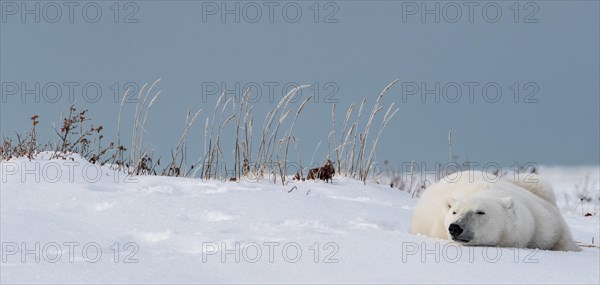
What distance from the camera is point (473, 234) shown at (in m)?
4.65

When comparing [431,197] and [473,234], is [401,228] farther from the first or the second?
[473,234]

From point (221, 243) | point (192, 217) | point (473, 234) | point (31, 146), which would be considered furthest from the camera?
point (31, 146)

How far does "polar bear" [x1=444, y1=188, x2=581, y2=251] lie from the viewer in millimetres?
4668

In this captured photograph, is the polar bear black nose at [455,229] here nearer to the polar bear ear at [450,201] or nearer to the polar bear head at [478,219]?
the polar bear head at [478,219]

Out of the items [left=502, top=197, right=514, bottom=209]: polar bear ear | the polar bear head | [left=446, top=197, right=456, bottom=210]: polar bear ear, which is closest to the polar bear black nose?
the polar bear head

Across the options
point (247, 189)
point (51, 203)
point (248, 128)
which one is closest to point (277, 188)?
point (247, 189)

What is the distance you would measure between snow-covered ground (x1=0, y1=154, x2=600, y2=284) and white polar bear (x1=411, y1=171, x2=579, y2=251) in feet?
0.71

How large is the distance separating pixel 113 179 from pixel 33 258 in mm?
2512

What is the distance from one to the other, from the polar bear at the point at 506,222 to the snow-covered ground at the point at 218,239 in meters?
0.18

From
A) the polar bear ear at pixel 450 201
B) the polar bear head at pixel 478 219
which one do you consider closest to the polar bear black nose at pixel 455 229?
the polar bear head at pixel 478 219

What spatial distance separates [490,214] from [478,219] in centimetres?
10

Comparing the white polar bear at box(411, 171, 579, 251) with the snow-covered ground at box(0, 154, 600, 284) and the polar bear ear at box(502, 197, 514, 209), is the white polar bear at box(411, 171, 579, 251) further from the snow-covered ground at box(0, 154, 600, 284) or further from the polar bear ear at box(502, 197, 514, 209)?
the snow-covered ground at box(0, 154, 600, 284)

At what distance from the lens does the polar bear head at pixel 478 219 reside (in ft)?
15.2

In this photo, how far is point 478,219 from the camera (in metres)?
4.71
